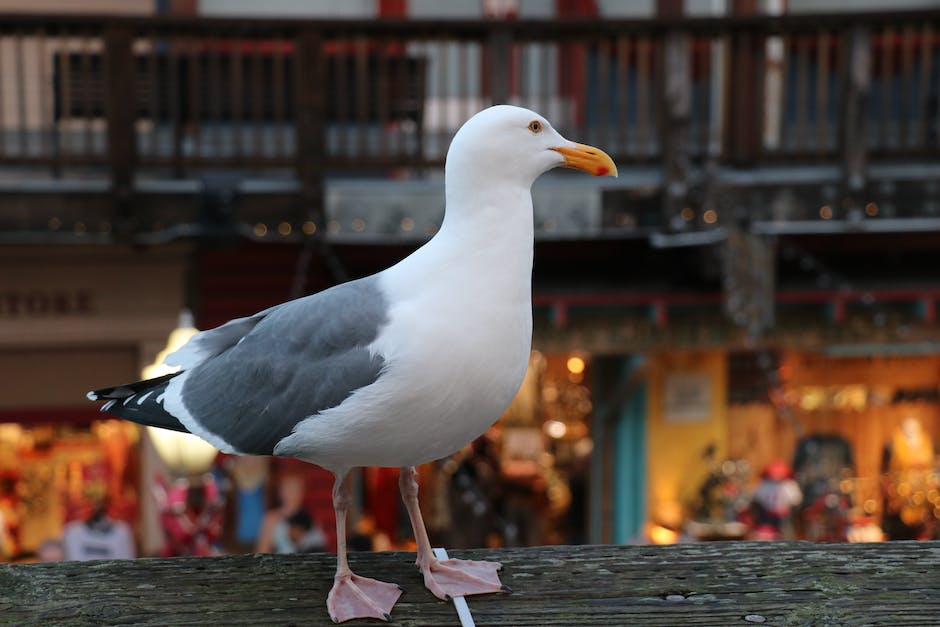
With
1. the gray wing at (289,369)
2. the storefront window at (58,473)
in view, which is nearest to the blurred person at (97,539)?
the storefront window at (58,473)

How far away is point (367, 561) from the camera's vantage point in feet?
6.77

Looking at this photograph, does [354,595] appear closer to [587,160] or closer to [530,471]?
[587,160]

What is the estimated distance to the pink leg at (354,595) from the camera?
1.74 meters

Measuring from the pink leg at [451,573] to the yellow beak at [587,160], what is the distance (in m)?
0.62

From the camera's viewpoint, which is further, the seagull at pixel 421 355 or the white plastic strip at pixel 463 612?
the seagull at pixel 421 355

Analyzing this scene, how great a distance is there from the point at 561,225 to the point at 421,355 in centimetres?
429

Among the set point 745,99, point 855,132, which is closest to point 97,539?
point 745,99

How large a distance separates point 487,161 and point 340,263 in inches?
192

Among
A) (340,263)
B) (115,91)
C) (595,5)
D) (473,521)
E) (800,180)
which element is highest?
(595,5)

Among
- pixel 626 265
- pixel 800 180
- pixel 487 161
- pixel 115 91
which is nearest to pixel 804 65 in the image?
pixel 800 180

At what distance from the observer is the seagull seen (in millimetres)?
1842

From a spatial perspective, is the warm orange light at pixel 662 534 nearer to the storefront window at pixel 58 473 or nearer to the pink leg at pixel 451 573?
the storefront window at pixel 58 473

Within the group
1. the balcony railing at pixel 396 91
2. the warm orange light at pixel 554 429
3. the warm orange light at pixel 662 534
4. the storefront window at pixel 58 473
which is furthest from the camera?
the warm orange light at pixel 554 429

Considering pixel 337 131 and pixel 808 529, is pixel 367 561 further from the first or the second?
pixel 808 529
